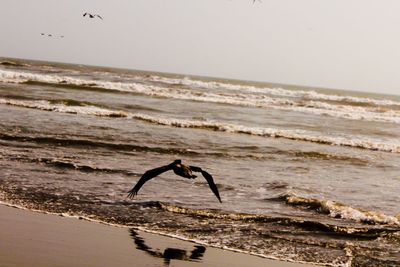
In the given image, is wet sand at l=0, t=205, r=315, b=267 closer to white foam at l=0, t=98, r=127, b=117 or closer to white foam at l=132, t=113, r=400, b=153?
white foam at l=132, t=113, r=400, b=153

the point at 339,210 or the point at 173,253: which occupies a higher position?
the point at 339,210

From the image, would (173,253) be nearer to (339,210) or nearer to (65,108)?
(339,210)

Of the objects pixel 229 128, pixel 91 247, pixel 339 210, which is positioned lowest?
pixel 91 247

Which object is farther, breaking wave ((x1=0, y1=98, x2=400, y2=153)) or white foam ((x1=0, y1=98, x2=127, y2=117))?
white foam ((x1=0, y1=98, x2=127, y2=117))

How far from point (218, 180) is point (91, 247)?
17.5 ft

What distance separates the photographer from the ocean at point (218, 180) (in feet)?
24.1

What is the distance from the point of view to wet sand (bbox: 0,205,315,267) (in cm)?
556

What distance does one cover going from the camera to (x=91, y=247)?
6.05 m

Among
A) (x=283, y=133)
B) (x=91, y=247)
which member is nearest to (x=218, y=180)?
(x=91, y=247)

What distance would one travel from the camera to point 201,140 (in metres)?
17.2

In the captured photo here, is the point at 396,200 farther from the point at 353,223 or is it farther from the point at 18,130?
the point at 18,130

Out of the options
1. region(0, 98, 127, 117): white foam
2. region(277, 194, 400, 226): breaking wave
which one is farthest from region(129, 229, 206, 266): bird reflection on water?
region(0, 98, 127, 117): white foam

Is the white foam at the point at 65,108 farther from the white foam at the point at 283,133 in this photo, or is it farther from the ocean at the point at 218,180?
the white foam at the point at 283,133

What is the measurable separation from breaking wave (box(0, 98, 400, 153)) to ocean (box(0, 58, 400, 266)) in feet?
0.19
